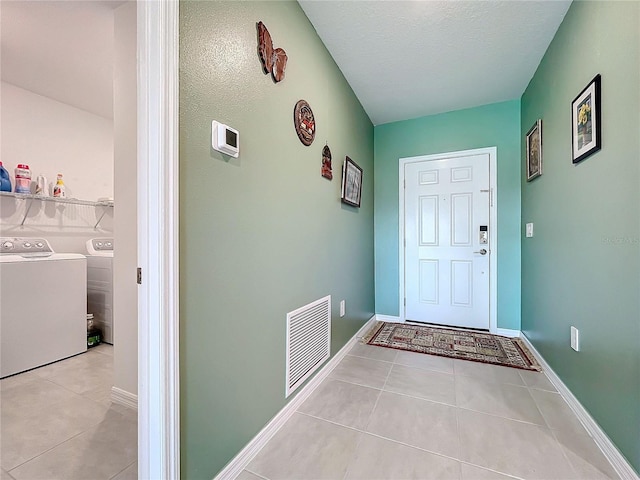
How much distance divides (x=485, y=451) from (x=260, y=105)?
198 cm

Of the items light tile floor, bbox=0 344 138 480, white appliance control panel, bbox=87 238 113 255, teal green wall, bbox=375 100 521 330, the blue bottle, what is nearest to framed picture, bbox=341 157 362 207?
teal green wall, bbox=375 100 521 330

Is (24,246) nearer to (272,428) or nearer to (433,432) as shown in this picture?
(272,428)

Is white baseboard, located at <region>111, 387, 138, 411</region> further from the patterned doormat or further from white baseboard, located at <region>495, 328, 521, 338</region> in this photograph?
white baseboard, located at <region>495, 328, 521, 338</region>

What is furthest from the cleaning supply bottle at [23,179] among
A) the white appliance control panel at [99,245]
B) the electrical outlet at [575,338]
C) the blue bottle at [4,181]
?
the electrical outlet at [575,338]

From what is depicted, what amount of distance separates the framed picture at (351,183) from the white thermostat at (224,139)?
1.35 meters

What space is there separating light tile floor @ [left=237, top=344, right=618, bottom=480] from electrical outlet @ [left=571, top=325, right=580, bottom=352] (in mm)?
374

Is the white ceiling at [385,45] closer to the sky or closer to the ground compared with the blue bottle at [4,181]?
closer to the sky

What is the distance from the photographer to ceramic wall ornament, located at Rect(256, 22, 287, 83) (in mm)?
1323

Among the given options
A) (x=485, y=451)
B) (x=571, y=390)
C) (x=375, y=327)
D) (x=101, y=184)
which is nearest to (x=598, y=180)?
(x=571, y=390)

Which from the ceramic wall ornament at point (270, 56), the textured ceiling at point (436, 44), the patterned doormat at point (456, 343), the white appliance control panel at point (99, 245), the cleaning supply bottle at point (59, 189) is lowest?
the patterned doormat at point (456, 343)

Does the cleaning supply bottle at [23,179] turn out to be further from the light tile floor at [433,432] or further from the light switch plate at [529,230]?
the light switch plate at [529,230]

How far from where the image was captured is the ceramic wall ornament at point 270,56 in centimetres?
132

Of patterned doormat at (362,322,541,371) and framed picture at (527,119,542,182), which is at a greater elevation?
framed picture at (527,119,542,182)

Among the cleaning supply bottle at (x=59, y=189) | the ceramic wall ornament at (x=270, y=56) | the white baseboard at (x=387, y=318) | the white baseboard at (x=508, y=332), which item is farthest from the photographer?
the white baseboard at (x=387, y=318)
